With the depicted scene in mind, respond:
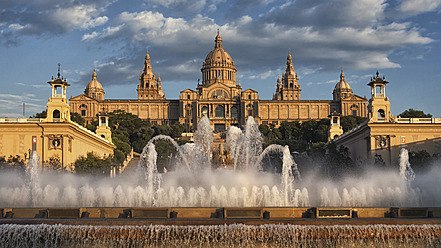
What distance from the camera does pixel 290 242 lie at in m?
20.2

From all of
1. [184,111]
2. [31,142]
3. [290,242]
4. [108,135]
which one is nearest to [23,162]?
[31,142]

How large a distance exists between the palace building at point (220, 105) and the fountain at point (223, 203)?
366 feet

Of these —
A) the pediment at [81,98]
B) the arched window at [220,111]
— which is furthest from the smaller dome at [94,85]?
the arched window at [220,111]

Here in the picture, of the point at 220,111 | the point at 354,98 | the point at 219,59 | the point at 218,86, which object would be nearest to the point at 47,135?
the point at 220,111

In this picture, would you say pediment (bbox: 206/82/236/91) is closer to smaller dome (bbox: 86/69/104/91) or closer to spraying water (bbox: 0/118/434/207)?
smaller dome (bbox: 86/69/104/91)

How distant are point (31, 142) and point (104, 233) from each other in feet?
128

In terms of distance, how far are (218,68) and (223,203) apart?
15450 cm

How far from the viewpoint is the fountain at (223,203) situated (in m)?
20.1

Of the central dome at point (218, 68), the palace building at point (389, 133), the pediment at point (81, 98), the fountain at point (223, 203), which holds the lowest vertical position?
the fountain at point (223, 203)

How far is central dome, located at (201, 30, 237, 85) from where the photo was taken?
18262cm

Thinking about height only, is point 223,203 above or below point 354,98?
below

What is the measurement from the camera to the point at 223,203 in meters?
30.2

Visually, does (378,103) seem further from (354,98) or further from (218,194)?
(354,98)

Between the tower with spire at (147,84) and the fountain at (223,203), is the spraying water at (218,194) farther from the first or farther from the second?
the tower with spire at (147,84)
